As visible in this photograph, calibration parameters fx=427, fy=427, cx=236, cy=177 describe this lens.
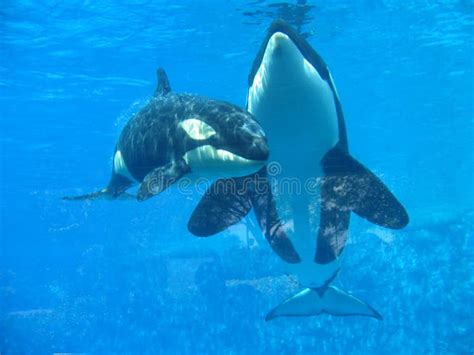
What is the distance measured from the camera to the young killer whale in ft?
14.1

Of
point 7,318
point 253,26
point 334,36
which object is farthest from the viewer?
point 7,318

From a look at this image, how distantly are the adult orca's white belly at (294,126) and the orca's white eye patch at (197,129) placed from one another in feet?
2.87

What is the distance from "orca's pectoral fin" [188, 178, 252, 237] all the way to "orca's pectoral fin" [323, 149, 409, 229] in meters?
1.18

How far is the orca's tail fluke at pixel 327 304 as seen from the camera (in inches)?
358

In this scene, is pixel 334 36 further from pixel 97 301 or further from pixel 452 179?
pixel 452 179

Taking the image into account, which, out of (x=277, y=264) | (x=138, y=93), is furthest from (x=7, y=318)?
(x=277, y=264)

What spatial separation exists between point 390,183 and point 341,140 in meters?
59.4

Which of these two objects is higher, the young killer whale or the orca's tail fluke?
the young killer whale

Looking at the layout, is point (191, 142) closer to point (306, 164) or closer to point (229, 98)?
point (306, 164)

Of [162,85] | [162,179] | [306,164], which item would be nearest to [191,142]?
[162,179]

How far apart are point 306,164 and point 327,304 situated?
196 inches

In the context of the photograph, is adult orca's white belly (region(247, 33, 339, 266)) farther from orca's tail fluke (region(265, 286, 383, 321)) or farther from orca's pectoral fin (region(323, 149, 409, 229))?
orca's tail fluke (region(265, 286, 383, 321))

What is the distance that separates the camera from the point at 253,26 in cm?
1792

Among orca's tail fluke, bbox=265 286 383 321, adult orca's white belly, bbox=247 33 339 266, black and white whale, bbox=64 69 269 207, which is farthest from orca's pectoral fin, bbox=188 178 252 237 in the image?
orca's tail fluke, bbox=265 286 383 321
